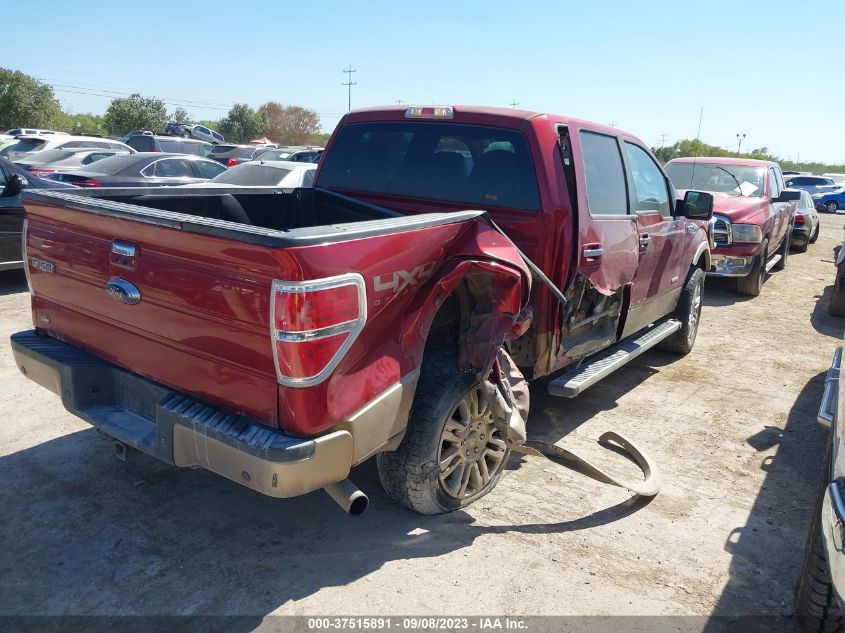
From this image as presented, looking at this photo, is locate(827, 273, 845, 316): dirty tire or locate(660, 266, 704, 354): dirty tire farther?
locate(827, 273, 845, 316): dirty tire

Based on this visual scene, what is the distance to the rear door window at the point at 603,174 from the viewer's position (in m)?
4.41

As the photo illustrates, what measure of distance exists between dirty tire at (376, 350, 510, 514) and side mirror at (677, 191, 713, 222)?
11.2 feet

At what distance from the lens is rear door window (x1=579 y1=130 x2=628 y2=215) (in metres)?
4.41

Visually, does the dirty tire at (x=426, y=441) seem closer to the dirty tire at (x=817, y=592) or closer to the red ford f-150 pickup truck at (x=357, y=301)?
the red ford f-150 pickup truck at (x=357, y=301)

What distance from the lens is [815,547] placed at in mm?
2643

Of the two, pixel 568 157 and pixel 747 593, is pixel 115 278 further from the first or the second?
pixel 747 593

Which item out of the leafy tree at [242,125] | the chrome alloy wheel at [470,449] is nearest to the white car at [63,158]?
the chrome alloy wheel at [470,449]

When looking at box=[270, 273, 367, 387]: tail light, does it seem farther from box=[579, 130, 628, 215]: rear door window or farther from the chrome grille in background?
the chrome grille in background

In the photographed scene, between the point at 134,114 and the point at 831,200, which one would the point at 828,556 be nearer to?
the point at 831,200

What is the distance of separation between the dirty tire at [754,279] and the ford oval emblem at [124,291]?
912 centimetres

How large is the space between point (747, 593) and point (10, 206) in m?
8.04

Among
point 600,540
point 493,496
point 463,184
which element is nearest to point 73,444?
point 493,496

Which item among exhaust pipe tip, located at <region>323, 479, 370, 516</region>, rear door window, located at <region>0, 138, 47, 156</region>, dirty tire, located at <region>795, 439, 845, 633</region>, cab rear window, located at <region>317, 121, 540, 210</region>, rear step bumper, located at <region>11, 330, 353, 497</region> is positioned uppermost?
cab rear window, located at <region>317, 121, 540, 210</region>

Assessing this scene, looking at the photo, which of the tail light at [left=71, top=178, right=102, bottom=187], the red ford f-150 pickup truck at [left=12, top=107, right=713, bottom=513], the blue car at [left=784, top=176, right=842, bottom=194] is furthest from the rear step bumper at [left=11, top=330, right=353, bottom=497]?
the blue car at [left=784, top=176, right=842, bottom=194]
